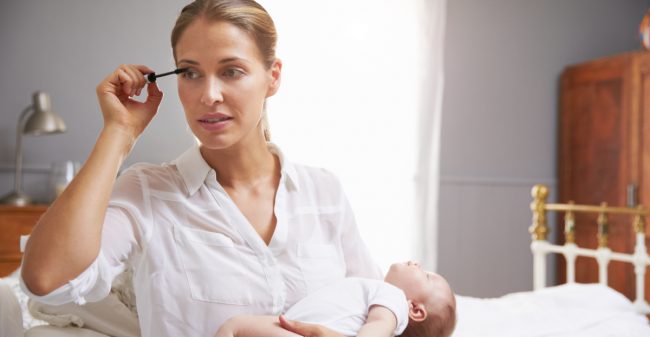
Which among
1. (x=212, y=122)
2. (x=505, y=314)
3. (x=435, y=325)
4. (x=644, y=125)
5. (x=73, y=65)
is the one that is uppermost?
(x=73, y=65)

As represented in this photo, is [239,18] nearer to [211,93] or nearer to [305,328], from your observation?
[211,93]

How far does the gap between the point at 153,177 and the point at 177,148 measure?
230 cm

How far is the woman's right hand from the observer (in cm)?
104

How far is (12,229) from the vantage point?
9.41ft

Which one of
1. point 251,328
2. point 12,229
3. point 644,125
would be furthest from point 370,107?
point 251,328

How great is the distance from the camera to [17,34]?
10.6 ft

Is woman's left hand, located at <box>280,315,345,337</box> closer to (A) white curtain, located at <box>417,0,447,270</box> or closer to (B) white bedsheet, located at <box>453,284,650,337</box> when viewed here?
(B) white bedsheet, located at <box>453,284,650,337</box>

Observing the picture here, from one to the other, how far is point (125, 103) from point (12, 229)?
6.77ft

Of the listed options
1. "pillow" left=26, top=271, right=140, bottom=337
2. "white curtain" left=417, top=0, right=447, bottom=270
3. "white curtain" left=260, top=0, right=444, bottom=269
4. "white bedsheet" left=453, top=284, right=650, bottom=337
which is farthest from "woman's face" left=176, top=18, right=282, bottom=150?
"white curtain" left=417, top=0, right=447, bottom=270

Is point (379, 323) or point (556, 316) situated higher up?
point (379, 323)

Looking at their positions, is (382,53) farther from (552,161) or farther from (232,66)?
(232,66)

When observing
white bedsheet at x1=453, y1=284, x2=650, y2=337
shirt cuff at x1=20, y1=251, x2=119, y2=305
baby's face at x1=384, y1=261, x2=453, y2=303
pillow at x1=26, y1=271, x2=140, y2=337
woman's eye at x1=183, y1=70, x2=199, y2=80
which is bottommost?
white bedsheet at x1=453, y1=284, x2=650, y2=337

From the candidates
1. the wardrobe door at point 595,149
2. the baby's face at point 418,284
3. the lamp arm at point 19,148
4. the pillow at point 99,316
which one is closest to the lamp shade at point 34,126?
the lamp arm at point 19,148

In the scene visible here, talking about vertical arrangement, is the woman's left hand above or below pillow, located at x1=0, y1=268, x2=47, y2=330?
above
